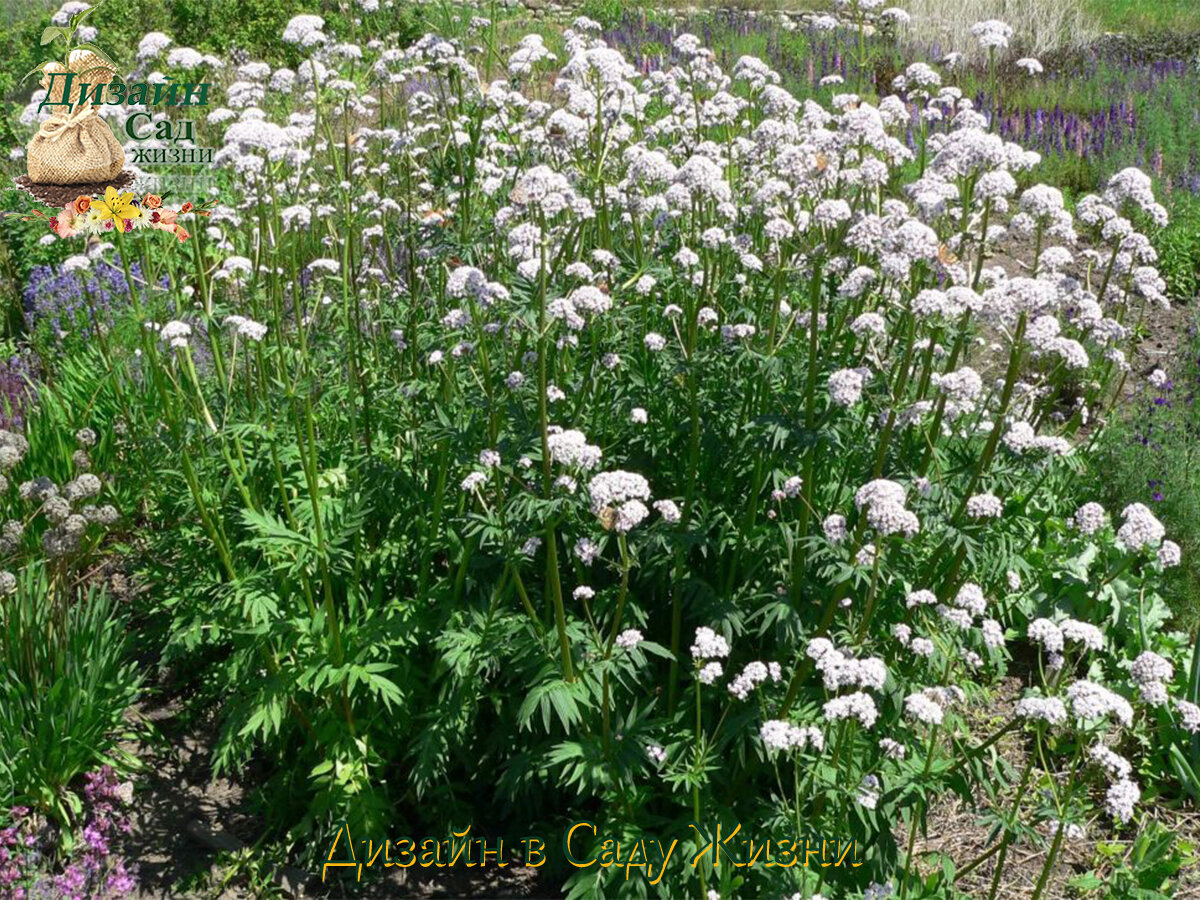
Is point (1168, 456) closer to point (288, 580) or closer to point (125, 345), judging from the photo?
point (288, 580)

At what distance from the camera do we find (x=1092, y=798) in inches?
173

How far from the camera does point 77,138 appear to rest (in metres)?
6.22

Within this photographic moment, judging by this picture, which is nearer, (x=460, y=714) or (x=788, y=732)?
(x=788, y=732)

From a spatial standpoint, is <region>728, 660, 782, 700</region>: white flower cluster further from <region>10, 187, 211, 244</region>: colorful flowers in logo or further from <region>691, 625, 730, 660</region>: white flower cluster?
<region>10, 187, 211, 244</region>: colorful flowers in logo

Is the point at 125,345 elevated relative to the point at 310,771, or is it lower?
elevated

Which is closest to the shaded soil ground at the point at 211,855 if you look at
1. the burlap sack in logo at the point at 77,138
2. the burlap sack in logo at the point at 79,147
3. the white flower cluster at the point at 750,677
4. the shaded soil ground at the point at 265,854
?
the shaded soil ground at the point at 265,854

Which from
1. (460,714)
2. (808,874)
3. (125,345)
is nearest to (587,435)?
(460,714)

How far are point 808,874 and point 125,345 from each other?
4576 millimetres

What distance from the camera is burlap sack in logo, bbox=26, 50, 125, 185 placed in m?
5.86

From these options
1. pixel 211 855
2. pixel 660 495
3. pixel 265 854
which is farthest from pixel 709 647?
pixel 211 855

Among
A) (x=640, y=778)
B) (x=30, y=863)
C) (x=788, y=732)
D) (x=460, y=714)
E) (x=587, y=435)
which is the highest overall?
(x=587, y=435)

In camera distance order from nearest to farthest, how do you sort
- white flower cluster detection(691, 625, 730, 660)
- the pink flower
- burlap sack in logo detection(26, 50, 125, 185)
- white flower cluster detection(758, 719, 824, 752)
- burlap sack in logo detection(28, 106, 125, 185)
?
white flower cluster detection(758, 719, 824, 752)
white flower cluster detection(691, 625, 730, 660)
the pink flower
burlap sack in logo detection(26, 50, 125, 185)
burlap sack in logo detection(28, 106, 125, 185)

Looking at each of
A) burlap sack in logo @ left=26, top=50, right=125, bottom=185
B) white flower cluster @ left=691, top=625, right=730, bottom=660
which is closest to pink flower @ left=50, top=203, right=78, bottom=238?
burlap sack in logo @ left=26, top=50, right=125, bottom=185

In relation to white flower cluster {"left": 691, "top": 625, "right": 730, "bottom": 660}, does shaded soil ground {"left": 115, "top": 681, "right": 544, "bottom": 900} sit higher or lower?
lower
